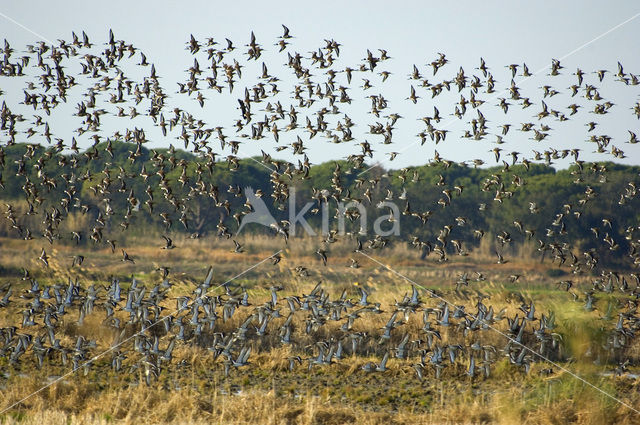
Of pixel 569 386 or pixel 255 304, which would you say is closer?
pixel 569 386

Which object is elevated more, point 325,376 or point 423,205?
point 423,205

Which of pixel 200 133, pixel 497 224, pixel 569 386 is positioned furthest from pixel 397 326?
pixel 497 224

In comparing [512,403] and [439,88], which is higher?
[439,88]

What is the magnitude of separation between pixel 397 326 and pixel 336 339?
2479 millimetres

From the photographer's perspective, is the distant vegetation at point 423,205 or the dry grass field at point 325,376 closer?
the dry grass field at point 325,376

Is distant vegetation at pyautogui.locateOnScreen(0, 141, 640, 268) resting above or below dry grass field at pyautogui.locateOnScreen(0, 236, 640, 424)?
above

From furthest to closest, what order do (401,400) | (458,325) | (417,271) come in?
(417,271) → (458,325) → (401,400)

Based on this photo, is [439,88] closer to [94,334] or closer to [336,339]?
[336,339]

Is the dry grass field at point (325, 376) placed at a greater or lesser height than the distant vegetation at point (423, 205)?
lesser

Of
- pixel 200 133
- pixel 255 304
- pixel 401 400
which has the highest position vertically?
pixel 200 133

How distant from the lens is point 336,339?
107 ft

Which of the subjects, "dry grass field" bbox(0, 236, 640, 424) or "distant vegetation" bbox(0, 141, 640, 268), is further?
"distant vegetation" bbox(0, 141, 640, 268)

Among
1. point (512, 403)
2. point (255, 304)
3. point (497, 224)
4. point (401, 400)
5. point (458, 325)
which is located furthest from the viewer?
point (497, 224)

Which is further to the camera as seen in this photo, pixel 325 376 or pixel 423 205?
pixel 423 205
